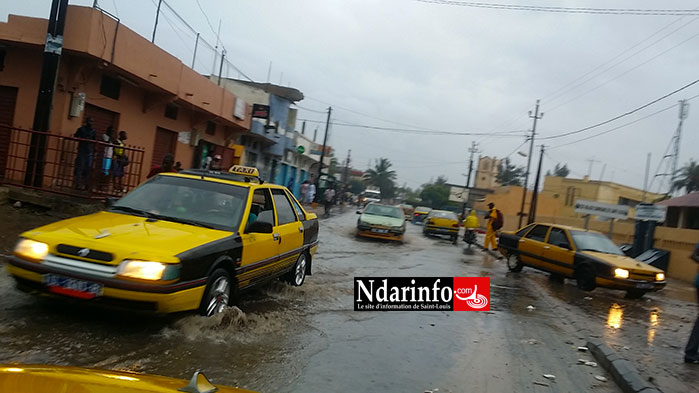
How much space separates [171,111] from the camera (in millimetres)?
16938

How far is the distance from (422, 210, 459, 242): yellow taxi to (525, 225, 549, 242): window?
9.52 metres

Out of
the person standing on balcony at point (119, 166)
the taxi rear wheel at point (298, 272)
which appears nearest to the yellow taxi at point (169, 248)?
the taxi rear wheel at point (298, 272)

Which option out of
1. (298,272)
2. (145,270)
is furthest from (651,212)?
(145,270)

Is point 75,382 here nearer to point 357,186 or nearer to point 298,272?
point 298,272

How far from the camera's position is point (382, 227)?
17.9 meters

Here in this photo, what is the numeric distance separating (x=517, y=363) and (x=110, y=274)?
401 centimetres

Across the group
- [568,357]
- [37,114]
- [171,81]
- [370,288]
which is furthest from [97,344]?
[171,81]

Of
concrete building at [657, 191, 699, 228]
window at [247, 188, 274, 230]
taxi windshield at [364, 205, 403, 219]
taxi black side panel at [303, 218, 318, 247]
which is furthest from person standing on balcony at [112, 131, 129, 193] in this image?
concrete building at [657, 191, 699, 228]

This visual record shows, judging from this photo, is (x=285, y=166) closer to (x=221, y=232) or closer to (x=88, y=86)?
(x=88, y=86)

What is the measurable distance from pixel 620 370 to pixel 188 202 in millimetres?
4830

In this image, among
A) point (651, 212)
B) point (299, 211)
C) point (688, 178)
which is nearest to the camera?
point (299, 211)

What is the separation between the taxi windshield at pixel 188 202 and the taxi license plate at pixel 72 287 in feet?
4.21

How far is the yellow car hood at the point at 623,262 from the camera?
1034 centimetres

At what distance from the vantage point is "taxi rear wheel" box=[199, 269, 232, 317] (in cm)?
473
